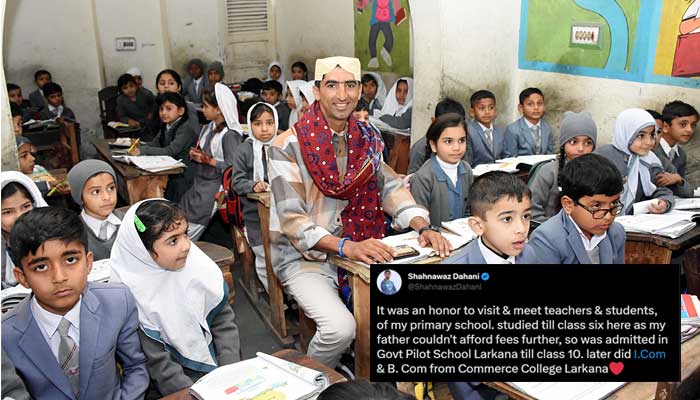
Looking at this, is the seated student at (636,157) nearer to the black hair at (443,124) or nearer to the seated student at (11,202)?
the black hair at (443,124)

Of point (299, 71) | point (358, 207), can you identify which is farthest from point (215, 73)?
point (358, 207)

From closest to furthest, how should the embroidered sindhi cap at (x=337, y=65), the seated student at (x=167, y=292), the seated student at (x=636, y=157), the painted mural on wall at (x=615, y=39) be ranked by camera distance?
the seated student at (x=167, y=292), the embroidered sindhi cap at (x=337, y=65), the seated student at (x=636, y=157), the painted mural on wall at (x=615, y=39)

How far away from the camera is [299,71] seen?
8.73 metres

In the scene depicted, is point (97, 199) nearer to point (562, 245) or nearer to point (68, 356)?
point (68, 356)

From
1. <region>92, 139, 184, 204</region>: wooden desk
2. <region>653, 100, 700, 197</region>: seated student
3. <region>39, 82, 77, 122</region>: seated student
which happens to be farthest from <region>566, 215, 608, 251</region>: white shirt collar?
<region>39, 82, 77, 122</region>: seated student

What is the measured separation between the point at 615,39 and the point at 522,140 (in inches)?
40.3

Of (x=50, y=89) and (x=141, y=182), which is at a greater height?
(x=50, y=89)

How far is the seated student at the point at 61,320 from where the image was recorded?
1754 mm

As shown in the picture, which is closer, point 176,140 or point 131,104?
point 176,140

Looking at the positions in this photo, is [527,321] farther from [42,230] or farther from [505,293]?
[42,230]

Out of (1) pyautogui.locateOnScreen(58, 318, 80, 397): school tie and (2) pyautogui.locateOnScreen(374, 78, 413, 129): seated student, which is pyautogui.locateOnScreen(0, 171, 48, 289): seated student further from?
(2) pyautogui.locateOnScreen(374, 78, 413, 129): seated student

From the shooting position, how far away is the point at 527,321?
142cm

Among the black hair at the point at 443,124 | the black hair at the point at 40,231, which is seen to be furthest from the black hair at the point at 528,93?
the black hair at the point at 40,231
